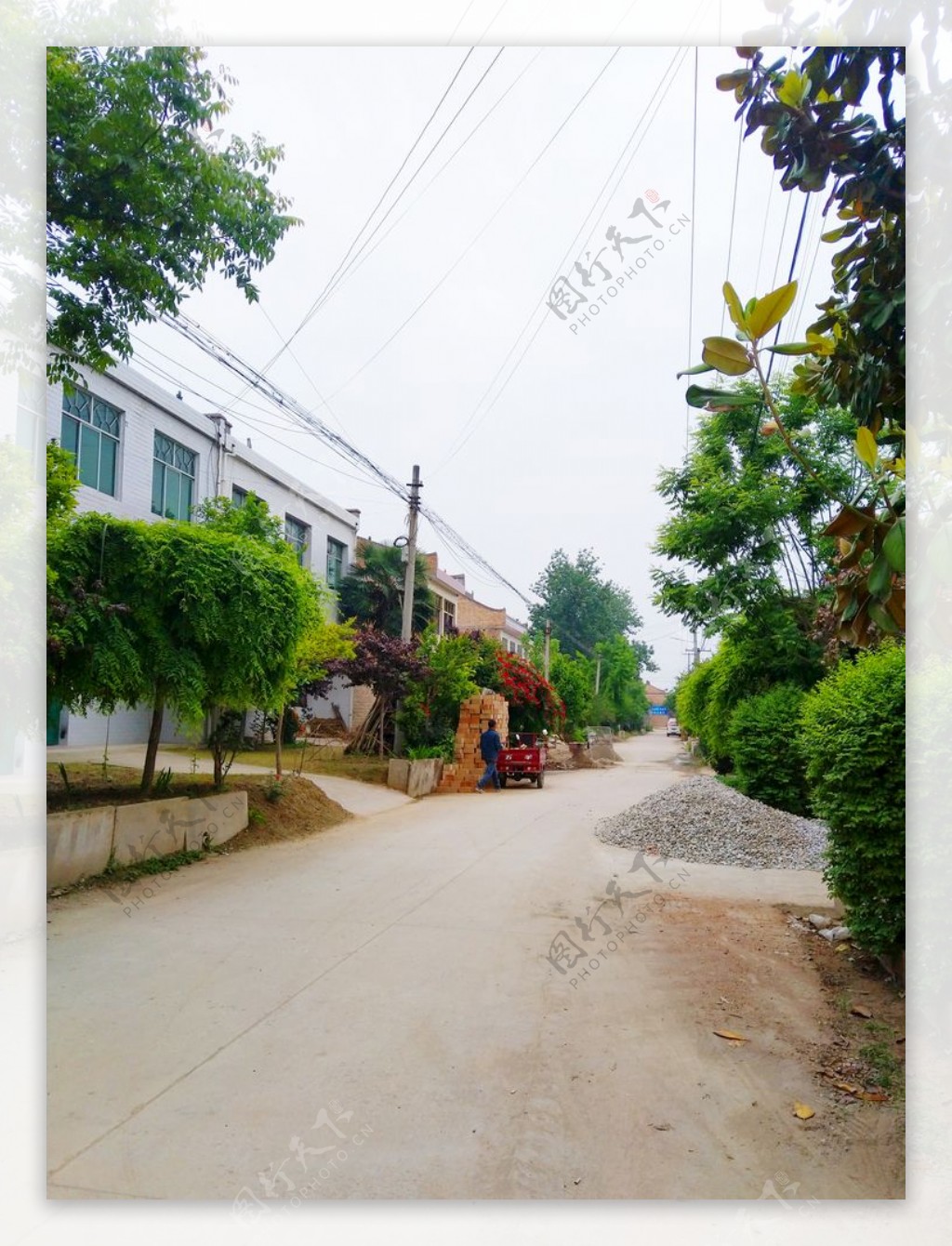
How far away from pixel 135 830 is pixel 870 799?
5.42 metres

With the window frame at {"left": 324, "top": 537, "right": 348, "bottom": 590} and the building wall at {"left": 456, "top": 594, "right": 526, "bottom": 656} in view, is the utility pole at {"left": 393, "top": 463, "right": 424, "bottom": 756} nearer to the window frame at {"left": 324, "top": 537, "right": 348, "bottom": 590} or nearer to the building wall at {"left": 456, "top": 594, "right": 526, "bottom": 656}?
the window frame at {"left": 324, "top": 537, "right": 348, "bottom": 590}

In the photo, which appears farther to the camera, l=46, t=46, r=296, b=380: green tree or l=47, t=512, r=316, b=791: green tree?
l=47, t=512, r=316, b=791: green tree

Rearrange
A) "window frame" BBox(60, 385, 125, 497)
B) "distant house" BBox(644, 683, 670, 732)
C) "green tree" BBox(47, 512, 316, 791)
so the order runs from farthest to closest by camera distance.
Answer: "distant house" BBox(644, 683, 670, 732) < "window frame" BBox(60, 385, 125, 497) < "green tree" BBox(47, 512, 316, 791)

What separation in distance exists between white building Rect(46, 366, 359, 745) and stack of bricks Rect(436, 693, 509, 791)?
4.03 metres

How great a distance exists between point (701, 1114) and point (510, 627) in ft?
106

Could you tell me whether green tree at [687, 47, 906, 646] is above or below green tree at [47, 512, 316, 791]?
above

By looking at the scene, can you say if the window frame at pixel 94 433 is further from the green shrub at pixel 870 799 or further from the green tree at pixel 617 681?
the green tree at pixel 617 681

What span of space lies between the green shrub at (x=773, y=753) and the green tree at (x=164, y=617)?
287 inches

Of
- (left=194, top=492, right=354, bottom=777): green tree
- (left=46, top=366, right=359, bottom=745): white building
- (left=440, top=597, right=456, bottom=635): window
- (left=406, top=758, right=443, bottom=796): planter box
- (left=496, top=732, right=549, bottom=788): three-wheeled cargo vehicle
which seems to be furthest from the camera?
(left=440, top=597, right=456, bottom=635): window

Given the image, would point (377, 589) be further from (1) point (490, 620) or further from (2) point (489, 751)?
(1) point (490, 620)

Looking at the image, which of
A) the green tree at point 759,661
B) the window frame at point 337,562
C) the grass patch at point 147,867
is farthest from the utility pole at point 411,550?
the grass patch at point 147,867

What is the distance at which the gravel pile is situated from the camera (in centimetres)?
847

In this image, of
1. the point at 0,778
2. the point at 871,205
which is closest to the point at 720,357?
the point at 871,205

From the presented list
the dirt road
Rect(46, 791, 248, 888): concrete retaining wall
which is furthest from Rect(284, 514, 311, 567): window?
the dirt road
